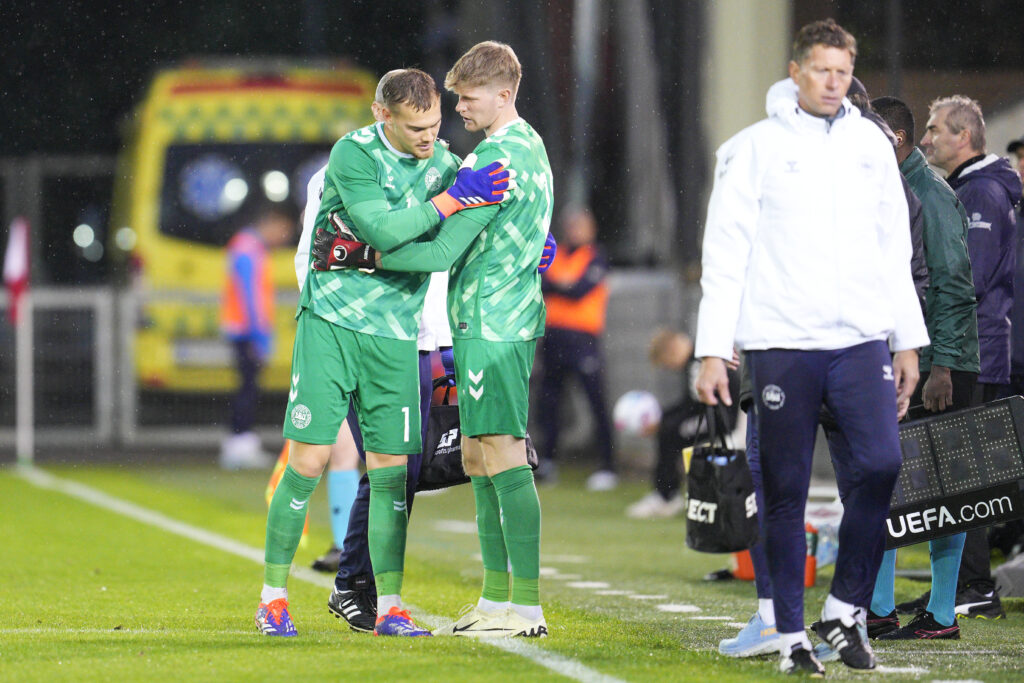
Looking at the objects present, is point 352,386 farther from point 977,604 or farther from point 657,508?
point 657,508

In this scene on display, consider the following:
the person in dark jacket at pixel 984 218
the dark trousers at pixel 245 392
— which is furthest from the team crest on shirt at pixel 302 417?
the dark trousers at pixel 245 392

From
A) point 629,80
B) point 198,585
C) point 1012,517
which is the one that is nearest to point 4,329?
point 629,80

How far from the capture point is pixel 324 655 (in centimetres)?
545

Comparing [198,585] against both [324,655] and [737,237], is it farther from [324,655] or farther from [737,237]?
[737,237]

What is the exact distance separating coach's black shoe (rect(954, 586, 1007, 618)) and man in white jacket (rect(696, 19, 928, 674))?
A: 1765 millimetres

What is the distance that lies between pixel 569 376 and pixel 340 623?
26.3ft

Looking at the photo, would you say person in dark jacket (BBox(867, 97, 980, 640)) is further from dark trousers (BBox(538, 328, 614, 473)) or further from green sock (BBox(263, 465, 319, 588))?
dark trousers (BBox(538, 328, 614, 473))

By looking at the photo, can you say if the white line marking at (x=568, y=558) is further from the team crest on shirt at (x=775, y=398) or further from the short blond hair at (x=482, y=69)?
the team crest on shirt at (x=775, y=398)

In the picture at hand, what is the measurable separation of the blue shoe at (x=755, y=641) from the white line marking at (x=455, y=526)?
4.77m

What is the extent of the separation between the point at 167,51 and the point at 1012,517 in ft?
87.3

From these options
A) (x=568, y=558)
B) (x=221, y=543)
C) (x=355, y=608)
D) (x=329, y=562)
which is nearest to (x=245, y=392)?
(x=221, y=543)

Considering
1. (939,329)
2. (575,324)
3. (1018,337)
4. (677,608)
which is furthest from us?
(575,324)

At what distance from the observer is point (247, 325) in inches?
615

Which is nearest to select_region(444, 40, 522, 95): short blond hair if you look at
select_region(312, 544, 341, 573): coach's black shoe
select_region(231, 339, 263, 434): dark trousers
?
select_region(312, 544, 341, 573): coach's black shoe
